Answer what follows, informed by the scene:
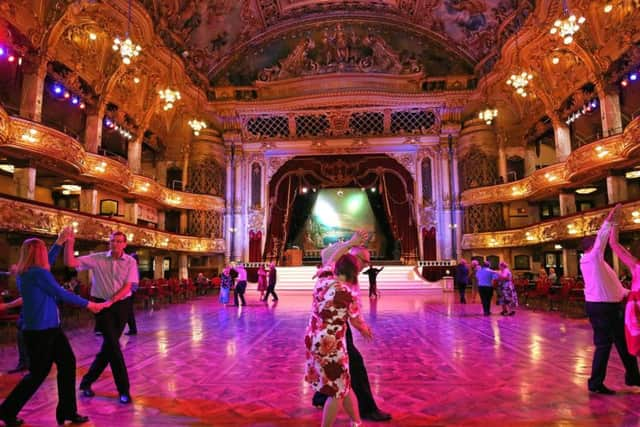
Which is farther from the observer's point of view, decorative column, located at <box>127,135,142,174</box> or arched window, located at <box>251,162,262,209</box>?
arched window, located at <box>251,162,262,209</box>

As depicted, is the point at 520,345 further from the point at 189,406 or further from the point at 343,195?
the point at 343,195

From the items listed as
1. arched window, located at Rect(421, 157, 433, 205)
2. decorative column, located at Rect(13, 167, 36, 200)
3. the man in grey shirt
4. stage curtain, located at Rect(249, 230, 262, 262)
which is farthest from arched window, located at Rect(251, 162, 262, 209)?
the man in grey shirt

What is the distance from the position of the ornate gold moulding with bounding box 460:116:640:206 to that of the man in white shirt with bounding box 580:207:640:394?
36.6 ft

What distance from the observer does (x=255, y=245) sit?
23094 mm

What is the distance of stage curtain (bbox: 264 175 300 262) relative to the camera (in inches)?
912

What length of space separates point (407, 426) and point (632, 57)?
16.5 meters

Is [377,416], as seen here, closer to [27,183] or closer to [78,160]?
[27,183]

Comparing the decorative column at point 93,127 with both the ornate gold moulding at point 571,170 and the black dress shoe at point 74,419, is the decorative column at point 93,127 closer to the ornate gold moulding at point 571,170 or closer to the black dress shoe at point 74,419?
the black dress shoe at point 74,419

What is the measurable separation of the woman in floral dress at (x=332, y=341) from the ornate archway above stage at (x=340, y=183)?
20259 mm

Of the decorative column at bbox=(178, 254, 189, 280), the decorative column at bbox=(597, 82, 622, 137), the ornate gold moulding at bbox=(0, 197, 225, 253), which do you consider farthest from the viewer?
the decorative column at bbox=(178, 254, 189, 280)

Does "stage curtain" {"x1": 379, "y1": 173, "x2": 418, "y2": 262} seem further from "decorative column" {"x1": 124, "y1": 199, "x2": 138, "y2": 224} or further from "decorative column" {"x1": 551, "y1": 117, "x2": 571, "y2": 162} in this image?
"decorative column" {"x1": 124, "y1": 199, "x2": 138, "y2": 224}

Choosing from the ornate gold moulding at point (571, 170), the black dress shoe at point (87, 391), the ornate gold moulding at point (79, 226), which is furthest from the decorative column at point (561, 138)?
the black dress shoe at point (87, 391)

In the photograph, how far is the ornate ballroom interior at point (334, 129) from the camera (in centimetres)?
1717

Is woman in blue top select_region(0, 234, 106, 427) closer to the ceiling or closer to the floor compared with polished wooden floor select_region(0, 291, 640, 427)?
closer to the ceiling
